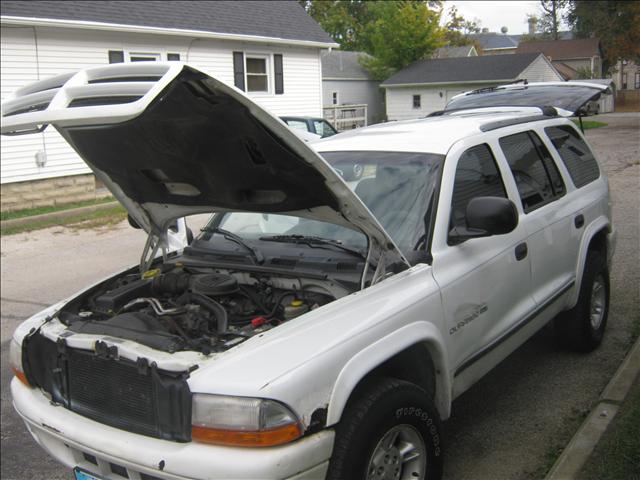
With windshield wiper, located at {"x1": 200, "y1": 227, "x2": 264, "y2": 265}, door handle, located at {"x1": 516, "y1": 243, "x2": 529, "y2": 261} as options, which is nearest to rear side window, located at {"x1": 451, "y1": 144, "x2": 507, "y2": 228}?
door handle, located at {"x1": 516, "y1": 243, "x2": 529, "y2": 261}

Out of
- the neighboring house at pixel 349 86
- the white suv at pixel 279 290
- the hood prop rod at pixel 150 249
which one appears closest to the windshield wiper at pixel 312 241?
the white suv at pixel 279 290

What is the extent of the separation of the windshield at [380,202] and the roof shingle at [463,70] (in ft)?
50.2

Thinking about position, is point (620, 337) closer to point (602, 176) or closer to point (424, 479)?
point (602, 176)

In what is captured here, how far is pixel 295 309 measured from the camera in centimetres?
325

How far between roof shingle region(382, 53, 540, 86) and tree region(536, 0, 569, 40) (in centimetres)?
1096

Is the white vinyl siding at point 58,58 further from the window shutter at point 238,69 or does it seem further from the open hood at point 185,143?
the open hood at point 185,143

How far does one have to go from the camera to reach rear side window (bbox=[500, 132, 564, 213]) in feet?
14.1

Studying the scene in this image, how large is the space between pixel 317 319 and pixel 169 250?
1926 mm

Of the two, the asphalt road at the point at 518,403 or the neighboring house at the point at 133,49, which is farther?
the neighboring house at the point at 133,49

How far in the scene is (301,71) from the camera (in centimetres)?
2134

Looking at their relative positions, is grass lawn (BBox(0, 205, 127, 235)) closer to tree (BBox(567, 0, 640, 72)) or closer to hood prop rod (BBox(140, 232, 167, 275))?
→ hood prop rod (BBox(140, 232, 167, 275))

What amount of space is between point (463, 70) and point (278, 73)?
10.8 m

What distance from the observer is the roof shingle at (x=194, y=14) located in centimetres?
1456

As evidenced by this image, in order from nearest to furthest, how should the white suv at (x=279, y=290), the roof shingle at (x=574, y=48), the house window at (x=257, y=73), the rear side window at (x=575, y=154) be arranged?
the white suv at (x=279, y=290) → the rear side window at (x=575, y=154) → the roof shingle at (x=574, y=48) → the house window at (x=257, y=73)
